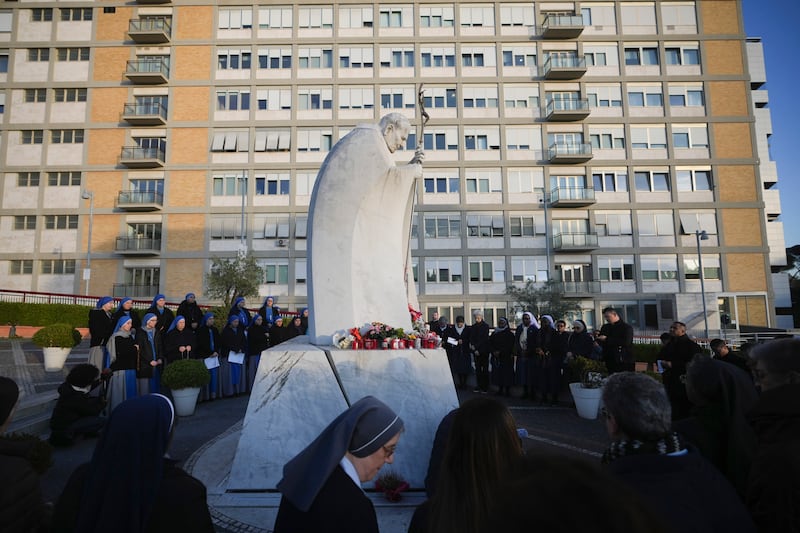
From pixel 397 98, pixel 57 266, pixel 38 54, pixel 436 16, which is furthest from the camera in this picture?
pixel 436 16

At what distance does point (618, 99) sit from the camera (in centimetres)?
3706

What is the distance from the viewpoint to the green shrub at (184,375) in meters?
8.48

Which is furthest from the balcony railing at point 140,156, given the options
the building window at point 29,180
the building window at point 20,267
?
the building window at point 20,267

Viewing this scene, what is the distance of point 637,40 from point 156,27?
38.9 meters

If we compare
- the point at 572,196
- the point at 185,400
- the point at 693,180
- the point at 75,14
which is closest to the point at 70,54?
the point at 75,14

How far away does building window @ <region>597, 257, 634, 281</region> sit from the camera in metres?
36.1

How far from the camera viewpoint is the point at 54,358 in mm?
12367

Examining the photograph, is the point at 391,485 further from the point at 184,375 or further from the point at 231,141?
the point at 231,141

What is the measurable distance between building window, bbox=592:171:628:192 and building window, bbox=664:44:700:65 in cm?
1033

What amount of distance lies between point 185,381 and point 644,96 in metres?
40.3

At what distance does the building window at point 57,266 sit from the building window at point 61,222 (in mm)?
2667

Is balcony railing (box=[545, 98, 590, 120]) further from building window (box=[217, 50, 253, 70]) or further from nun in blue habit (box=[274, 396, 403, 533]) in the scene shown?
nun in blue habit (box=[274, 396, 403, 533])

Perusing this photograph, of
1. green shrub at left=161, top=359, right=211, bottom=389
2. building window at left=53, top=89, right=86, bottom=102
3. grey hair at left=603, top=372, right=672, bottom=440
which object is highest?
building window at left=53, top=89, right=86, bottom=102

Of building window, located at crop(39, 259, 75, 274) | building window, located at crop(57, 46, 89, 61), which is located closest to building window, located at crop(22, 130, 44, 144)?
building window, located at crop(57, 46, 89, 61)
